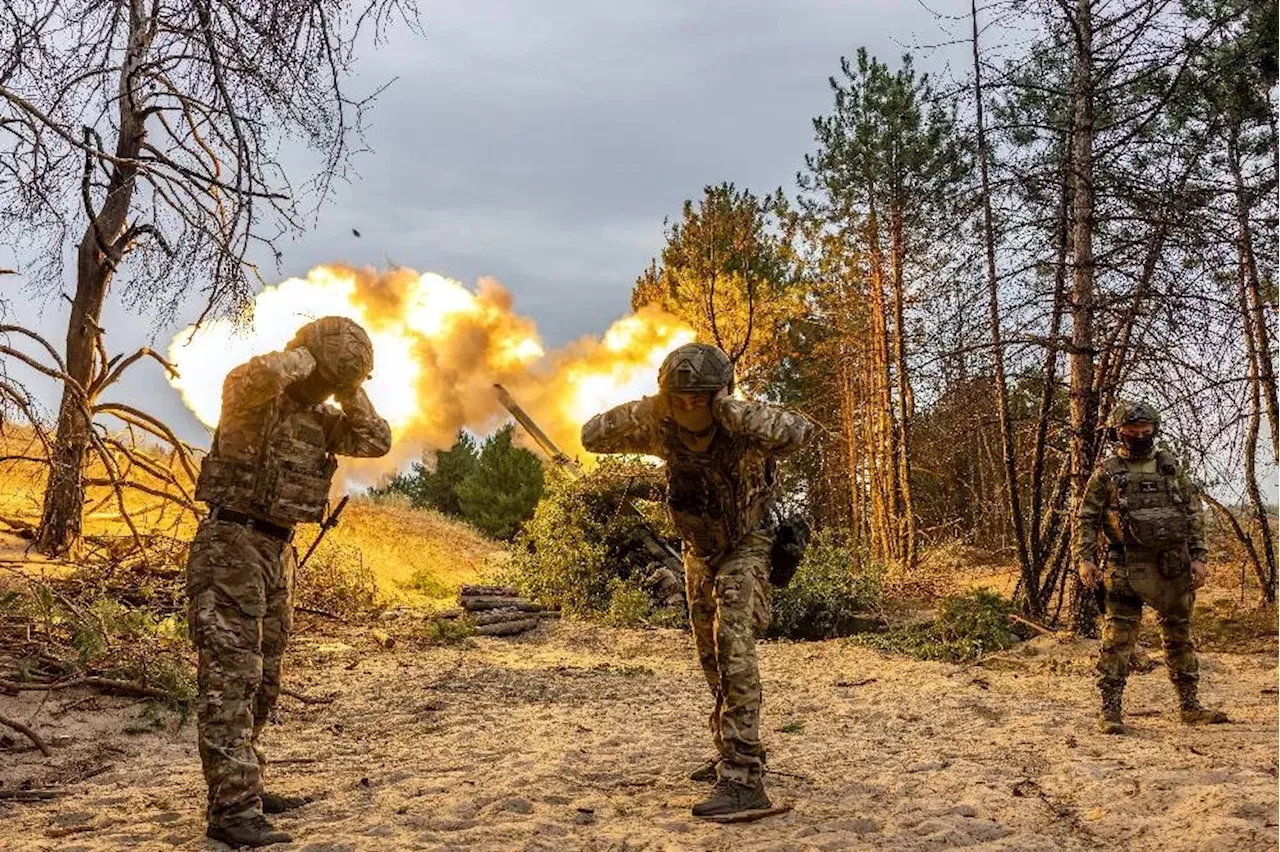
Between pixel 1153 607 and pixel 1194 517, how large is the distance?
2.34 feet

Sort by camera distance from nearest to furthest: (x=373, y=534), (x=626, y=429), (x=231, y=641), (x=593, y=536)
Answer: (x=231, y=641), (x=626, y=429), (x=593, y=536), (x=373, y=534)

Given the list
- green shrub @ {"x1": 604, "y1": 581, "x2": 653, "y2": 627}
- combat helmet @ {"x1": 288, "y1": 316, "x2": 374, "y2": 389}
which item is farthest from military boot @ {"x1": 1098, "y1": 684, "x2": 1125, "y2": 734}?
green shrub @ {"x1": 604, "y1": 581, "x2": 653, "y2": 627}

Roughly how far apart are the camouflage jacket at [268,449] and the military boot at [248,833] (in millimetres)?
1410

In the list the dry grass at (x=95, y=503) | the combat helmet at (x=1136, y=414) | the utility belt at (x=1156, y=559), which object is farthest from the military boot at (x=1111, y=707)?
the dry grass at (x=95, y=503)

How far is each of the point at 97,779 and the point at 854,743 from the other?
485 centimetres

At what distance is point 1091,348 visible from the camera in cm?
1040

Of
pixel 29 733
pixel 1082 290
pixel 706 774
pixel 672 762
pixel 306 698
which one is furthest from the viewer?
pixel 1082 290

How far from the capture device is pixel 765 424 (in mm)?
4852

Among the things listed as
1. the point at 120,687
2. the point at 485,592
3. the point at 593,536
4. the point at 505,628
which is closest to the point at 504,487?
the point at 593,536

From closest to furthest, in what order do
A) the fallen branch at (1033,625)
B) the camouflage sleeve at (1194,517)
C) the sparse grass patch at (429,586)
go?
1. the camouflage sleeve at (1194,517)
2. the fallen branch at (1033,625)
3. the sparse grass patch at (429,586)

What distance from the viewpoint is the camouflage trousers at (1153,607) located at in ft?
22.7

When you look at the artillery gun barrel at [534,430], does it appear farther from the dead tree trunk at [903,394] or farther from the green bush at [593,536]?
the dead tree trunk at [903,394]

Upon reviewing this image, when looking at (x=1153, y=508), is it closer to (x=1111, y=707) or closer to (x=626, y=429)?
(x=1111, y=707)

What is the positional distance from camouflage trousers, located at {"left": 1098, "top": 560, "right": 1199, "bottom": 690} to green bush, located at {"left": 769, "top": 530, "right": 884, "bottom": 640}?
572cm
